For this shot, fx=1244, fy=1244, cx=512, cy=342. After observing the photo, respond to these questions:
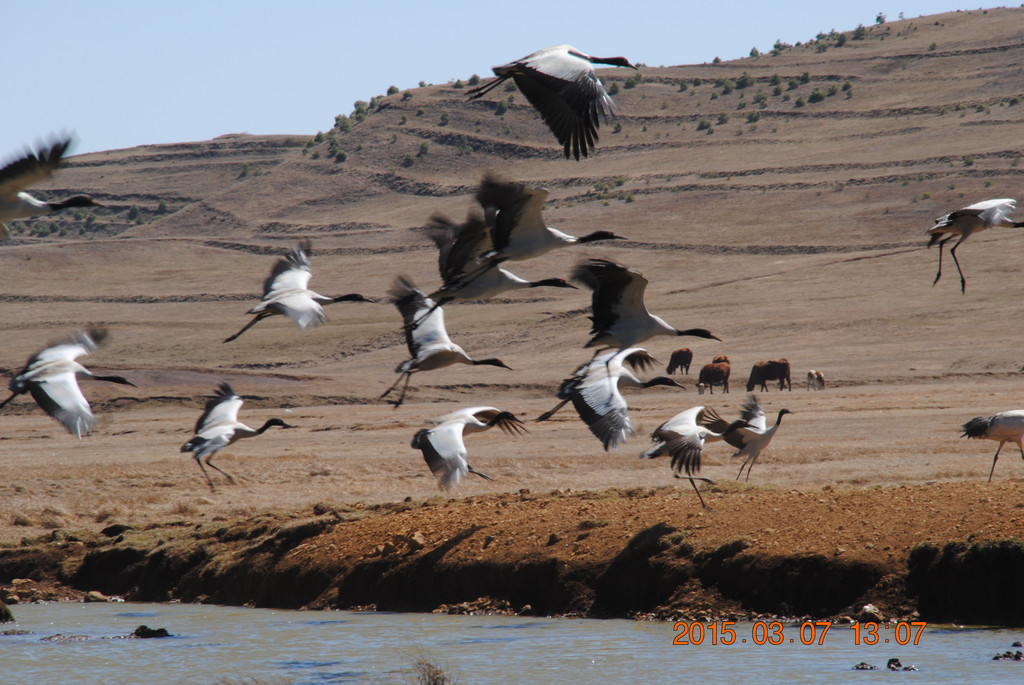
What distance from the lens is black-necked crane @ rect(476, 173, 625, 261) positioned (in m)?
11.7

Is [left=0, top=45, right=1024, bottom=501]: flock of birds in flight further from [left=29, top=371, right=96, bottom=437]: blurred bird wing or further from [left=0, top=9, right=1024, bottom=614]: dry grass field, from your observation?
[left=0, top=9, right=1024, bottom=614]: dry grass field

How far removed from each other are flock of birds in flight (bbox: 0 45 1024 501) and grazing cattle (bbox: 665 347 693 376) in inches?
1174

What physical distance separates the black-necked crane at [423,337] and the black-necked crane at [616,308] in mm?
1294

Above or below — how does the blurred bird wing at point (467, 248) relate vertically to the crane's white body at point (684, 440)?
above

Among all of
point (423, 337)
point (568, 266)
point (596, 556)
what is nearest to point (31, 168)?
point (423, 337)

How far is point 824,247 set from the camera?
3002 inches

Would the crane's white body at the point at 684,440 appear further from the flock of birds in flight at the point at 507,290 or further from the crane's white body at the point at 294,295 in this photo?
the crane's white body at the point at 294,295

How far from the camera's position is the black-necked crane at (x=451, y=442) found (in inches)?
575

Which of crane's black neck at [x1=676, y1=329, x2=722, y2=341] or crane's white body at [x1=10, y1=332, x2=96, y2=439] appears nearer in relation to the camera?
crane's white body at [x1=10, y1=332, x2=96, y2=439]

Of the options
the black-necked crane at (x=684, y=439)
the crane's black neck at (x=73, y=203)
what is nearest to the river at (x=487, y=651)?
the black-necked crane at (x=684, y=439)

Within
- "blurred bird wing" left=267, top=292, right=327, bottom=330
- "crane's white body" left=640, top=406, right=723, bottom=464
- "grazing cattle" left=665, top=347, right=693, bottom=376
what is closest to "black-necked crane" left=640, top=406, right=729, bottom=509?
"crane's white body" left=640, top=406, right=723, bottom=464

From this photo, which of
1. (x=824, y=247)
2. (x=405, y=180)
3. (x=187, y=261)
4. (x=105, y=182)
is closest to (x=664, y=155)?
(x=405, y=180)

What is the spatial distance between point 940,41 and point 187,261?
86021 millimetres

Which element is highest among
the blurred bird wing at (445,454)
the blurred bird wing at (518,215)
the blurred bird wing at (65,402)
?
the blurred bird wing at (518,215)
